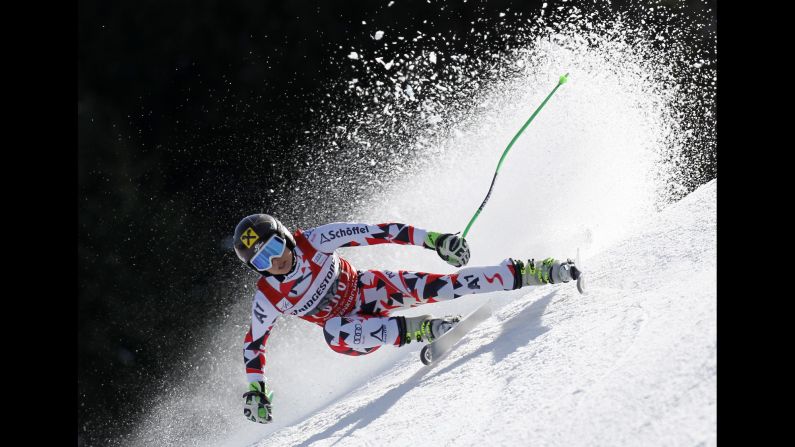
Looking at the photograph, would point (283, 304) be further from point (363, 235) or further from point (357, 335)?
point (363, 235)

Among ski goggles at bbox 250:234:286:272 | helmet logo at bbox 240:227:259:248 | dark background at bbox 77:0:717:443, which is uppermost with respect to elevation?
dark background at bbox 77:0:717:443

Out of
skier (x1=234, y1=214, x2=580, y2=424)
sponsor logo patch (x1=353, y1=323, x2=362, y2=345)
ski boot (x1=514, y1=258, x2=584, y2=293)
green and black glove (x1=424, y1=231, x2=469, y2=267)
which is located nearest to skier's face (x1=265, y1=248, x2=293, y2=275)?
skier (x1=234, y1=214, x2=580, y2=424)

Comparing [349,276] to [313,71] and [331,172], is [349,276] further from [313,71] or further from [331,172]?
[313,71]

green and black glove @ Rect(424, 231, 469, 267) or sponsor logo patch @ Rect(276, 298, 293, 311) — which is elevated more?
sponsor logo patch @ Rect(276, 298, 293, 311)

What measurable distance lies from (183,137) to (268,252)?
257 inches

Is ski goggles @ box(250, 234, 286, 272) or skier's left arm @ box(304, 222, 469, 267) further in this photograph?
skier's left arm @ box(304, 222, 469, 267)

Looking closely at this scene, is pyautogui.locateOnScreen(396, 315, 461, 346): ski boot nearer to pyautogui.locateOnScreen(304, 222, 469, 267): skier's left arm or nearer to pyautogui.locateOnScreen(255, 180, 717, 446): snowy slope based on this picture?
pyautogui.locateOnScreen(255, 180, 717, 446): snowy slope

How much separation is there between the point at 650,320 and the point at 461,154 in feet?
15.4

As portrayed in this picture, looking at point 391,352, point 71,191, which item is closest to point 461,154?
point 391,352

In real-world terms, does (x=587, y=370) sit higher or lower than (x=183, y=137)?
lower

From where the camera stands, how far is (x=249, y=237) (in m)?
3.68

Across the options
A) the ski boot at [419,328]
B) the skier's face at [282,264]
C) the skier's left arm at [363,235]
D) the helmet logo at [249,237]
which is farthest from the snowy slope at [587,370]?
the helmet logo at [249,237]

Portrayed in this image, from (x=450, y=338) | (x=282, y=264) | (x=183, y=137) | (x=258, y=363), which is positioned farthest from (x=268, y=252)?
(x=183, y=137)

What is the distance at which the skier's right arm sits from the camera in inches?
148
